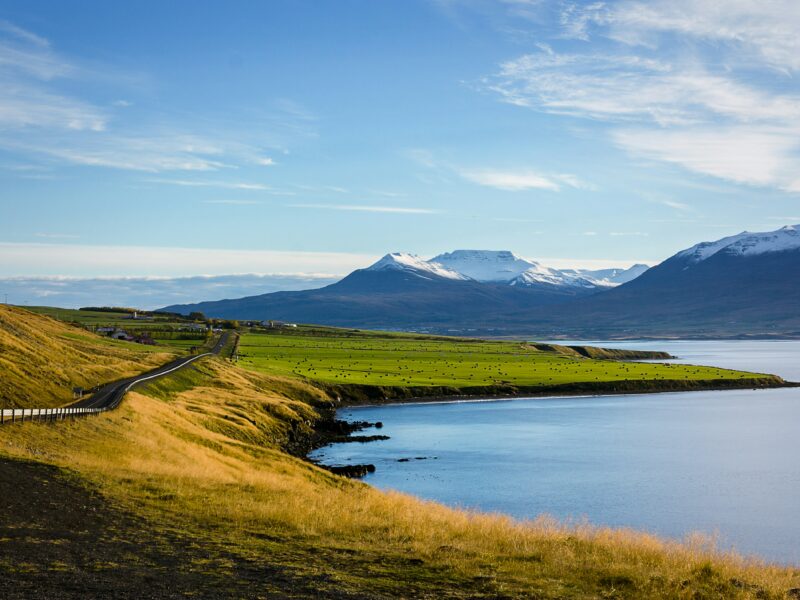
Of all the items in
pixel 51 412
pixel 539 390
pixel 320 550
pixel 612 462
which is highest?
pixel 51 412

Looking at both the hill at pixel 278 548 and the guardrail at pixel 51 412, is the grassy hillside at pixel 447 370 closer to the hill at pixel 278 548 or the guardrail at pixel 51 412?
the guardrail at pixel 51 412

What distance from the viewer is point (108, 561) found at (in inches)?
781

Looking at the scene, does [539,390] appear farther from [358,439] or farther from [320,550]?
[320,550]

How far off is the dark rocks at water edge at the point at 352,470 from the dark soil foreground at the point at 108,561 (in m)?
40.6

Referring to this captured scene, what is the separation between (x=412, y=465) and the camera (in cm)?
7381

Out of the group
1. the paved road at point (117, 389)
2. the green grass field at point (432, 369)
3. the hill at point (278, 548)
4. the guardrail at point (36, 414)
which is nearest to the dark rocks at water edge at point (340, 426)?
the paved road at point (117, 389)

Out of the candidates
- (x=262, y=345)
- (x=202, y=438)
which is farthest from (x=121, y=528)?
(x=262, y=345)

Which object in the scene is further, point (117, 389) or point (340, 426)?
point (340, 426)

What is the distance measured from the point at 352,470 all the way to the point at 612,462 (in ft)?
82.8

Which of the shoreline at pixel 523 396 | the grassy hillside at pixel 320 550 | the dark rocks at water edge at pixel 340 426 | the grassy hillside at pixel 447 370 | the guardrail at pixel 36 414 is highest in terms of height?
the guardrail at pixel 36 414

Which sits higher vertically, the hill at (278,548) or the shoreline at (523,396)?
the hill at (278,548)

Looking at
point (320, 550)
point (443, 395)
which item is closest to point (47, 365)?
point (320, 550)

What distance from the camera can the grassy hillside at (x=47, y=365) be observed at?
67.6 meters

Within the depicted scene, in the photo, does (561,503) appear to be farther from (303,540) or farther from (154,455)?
(303,540)
